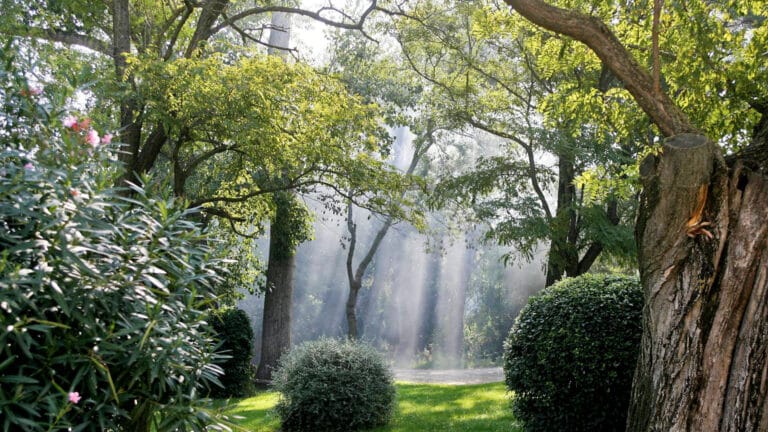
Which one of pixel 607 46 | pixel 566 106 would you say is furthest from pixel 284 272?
pixel 607 46

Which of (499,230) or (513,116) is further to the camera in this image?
(513,116)

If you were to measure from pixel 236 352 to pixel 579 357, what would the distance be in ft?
33.3

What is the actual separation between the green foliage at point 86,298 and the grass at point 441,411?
4236 millimetres

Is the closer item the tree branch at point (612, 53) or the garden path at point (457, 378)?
the tree branch at point (612, 53)

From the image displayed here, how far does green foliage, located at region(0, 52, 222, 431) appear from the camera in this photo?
2881mm

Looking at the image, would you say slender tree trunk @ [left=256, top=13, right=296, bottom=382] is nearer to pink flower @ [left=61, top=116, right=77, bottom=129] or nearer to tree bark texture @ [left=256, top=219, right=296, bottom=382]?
tree bark texture @ [left=256, top=219, right=296, bottom=382]

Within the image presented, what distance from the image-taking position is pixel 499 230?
13602 millimetres

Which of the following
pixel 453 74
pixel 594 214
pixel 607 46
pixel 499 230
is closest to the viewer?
pixel 607 46

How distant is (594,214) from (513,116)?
308 cm

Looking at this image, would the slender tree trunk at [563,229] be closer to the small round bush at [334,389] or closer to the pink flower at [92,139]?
the small round bush at [334,389]

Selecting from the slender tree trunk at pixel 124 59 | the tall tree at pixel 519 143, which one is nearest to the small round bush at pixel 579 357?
the tall tree at pixel 519 143

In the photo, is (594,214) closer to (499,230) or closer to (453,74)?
(499,230)

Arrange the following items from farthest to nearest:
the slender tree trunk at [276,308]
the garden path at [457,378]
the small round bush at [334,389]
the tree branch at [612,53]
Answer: the garden path at [457,378] → the slender tree trunk at [276,308] → the small round bush at [334,389] → the tree branch at [612,53]

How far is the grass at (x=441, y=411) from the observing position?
29.5ft
